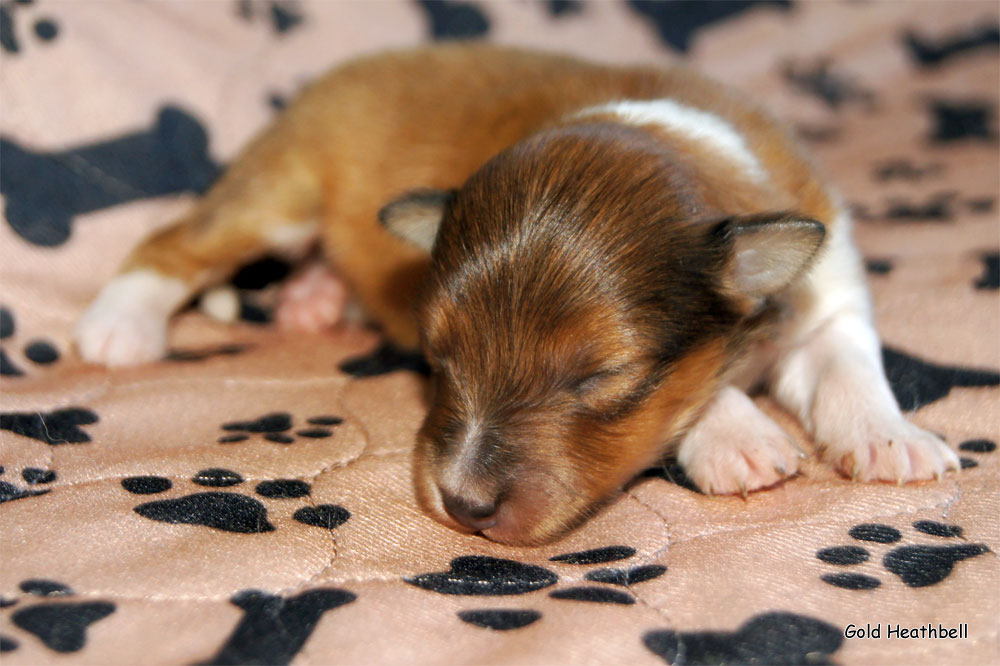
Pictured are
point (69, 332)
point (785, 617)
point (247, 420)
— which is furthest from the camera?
point (69, 332)

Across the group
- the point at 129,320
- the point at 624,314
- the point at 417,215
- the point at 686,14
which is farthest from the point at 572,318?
the point at 686,14

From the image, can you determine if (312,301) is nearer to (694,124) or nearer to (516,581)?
(694,124)

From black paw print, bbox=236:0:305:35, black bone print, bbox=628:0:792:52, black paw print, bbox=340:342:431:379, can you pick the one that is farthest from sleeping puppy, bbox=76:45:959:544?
black bone print, bbox=628:0:792:52

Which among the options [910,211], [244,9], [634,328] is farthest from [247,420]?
[910,211]

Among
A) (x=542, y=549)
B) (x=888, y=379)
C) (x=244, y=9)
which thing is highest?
(x=244, y=9)

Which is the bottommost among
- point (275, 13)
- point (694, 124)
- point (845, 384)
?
point (845, 384)

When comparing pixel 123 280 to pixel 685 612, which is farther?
pixel 123 280

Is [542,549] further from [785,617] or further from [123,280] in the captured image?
[123,280]

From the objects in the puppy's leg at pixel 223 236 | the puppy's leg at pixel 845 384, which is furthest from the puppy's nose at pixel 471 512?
the puppy's leg at pixel 223 236
